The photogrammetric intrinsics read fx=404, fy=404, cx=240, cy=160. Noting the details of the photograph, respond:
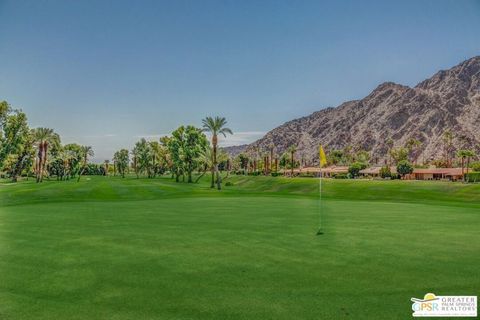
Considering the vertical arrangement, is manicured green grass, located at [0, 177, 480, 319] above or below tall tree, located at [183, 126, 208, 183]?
below

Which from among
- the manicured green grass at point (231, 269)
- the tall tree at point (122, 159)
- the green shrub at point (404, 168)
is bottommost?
the manicured green grass at point (231, 269)

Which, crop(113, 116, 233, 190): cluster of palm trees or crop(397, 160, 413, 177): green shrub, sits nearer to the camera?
crop(113, 116, 233, 190): cluster of palm trees

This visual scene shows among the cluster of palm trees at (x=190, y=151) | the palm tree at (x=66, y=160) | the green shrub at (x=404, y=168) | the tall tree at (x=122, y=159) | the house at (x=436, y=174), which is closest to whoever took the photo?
the cluster of palm trees at (x=190, y=151)

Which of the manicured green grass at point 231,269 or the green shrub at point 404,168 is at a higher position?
the green shrub at point 404,168

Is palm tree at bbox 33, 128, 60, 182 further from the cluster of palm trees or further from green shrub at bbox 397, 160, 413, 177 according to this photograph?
green shrub at bbox 397, 160, 413, 177

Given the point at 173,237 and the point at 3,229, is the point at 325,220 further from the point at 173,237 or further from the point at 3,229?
the point at 3,229

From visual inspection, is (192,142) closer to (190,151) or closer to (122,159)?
(190,151)

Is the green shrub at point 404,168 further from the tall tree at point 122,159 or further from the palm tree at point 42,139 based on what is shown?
the tall tree at point 122,159

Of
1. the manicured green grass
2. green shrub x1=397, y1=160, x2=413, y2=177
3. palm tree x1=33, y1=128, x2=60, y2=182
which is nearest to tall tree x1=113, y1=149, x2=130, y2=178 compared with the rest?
palm tree x1=33, y1=128, x2=60, y2=182

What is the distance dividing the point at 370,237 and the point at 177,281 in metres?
8.32

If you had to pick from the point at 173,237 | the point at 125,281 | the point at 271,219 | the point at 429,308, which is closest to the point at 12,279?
the point at 125,281

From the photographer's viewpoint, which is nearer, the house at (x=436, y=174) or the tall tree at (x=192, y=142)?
the tall tree at (x=192, y=142)

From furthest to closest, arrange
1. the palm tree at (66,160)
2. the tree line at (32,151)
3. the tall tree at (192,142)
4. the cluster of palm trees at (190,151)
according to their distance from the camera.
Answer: the palm tree at (66,160) → the tall tree at (192,142) → the cluster of palm trees at (190,151) → the tree line at (32,151)

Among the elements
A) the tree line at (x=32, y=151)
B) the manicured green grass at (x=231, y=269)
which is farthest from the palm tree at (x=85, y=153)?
the manicured green grass at (x=231, y=269)
